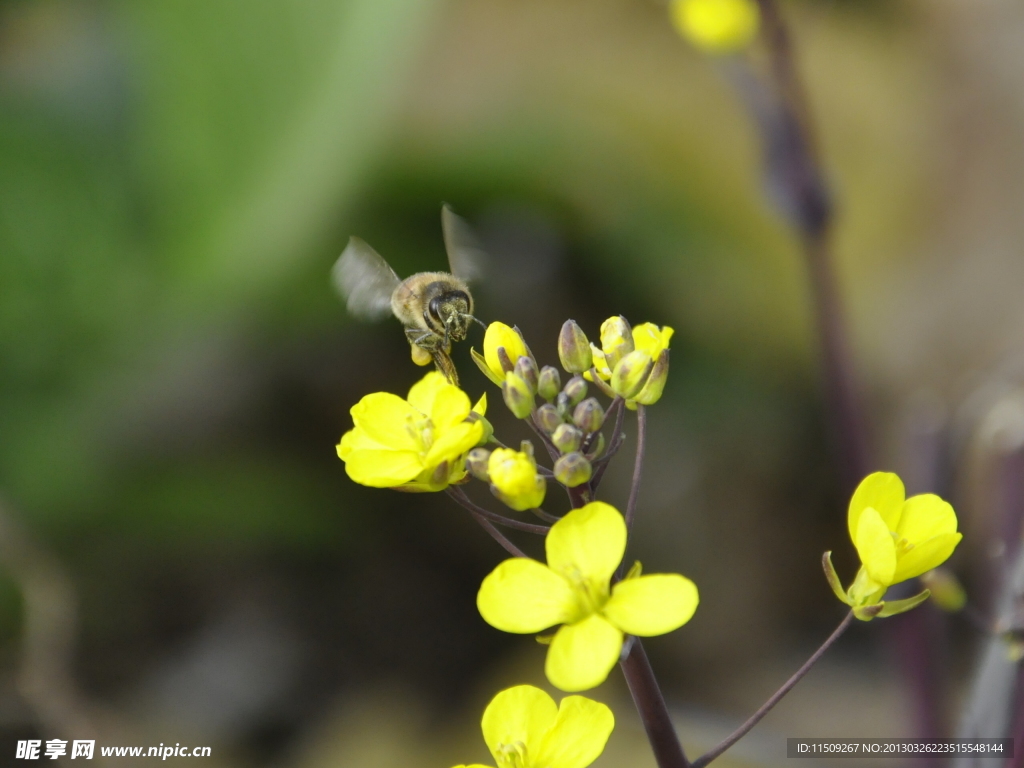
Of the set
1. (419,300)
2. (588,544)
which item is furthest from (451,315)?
Result: (588,544)

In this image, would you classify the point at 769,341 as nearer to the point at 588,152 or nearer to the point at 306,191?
the point at 588,152

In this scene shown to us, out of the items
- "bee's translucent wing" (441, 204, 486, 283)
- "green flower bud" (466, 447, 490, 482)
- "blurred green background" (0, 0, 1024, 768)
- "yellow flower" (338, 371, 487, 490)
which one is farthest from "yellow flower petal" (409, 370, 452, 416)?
"blurred green background" (0, 0, 1024, 768)

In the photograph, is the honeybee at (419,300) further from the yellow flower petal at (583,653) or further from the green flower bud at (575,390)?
the yellow flower petal at (583,653)

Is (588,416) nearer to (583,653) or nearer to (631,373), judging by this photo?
(631,373)

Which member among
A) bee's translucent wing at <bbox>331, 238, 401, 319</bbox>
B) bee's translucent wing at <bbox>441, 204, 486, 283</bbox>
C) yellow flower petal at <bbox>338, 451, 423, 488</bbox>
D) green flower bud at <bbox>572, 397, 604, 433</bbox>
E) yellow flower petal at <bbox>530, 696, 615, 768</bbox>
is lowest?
yellow flower petal at <bbox>530, 696, 615, 768</bbox>

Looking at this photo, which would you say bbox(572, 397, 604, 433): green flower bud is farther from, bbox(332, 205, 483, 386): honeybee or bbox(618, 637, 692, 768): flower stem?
bbox(332, 205, 483, 386): honeybee

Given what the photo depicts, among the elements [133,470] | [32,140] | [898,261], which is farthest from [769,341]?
[32,140]

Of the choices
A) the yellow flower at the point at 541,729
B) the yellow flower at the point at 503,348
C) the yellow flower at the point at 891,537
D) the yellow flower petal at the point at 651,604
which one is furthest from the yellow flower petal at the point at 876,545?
the yellow flower at the point at 503,348

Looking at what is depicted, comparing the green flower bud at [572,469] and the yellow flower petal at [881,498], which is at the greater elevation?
the green flower bud at [572,469]
